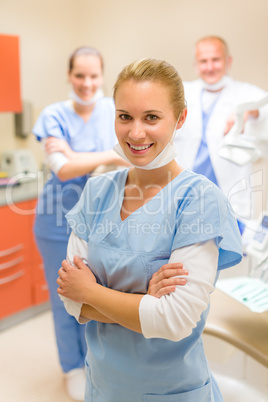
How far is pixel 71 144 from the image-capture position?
2.04 m

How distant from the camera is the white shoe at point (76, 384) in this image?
2221 mm

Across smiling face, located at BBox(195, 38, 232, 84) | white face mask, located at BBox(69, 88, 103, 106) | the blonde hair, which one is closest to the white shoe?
white face mask, located at BBox(69, 88, 103, 106)

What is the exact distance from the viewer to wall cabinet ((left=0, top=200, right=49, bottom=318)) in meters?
2.77

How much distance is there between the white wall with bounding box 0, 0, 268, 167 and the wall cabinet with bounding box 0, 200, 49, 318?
2.02 feet

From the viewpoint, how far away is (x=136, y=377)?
111cm

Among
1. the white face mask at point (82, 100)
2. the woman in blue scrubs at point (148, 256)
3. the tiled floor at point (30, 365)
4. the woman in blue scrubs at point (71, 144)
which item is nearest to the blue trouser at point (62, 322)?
the woman in blue scrubs at point (71, 144)

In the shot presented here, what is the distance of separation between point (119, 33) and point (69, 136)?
1088 millimetres

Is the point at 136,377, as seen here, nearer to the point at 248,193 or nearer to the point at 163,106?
the point at 163,106

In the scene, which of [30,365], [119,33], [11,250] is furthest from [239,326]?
[119,33]

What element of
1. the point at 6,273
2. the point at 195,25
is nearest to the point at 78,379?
the point at 6,273

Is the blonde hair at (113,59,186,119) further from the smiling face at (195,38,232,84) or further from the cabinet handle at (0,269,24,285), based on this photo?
the cabinet handle at (0,269,24,285)

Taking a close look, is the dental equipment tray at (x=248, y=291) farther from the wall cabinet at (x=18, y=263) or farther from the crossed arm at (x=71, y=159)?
the wall cabinet at (x=18, y=263)

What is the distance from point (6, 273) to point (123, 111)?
6.54 feet

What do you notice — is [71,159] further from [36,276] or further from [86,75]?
[36,276]
